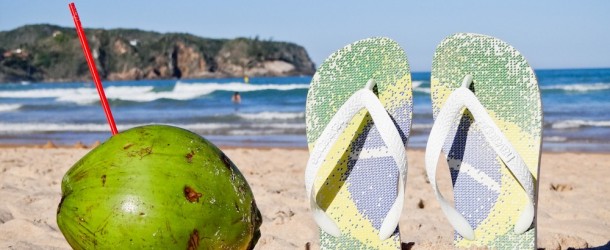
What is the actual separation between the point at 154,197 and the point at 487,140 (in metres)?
1.27

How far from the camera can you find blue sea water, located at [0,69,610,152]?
9.35m

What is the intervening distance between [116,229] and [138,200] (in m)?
0.09

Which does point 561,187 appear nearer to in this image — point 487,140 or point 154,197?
point 487,140

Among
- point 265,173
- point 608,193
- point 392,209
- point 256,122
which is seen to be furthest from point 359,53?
point 256,122

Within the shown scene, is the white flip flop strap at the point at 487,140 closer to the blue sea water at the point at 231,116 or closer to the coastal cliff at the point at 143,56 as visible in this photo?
the blue sea water at the point at 231,116

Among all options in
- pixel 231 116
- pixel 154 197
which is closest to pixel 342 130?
pixel 154 197

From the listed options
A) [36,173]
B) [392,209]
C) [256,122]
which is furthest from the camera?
[256,122]

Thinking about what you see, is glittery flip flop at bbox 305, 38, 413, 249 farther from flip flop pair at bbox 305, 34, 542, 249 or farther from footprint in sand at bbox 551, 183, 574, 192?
footprint in sand at bbox 551, 183, 574, 192

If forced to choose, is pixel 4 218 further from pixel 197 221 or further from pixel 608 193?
pixel 608 193

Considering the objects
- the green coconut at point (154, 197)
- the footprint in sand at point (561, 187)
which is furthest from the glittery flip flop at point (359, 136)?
the footprint in sand at point (561, 187)

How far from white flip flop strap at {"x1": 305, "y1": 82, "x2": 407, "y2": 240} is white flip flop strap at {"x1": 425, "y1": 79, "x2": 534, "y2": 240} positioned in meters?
0.11

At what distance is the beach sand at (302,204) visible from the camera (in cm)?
329

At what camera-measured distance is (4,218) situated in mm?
3799

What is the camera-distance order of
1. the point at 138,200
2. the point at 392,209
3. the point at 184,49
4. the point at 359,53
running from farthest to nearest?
the point at 184,49 < the point at 359,53 < the point at 392,209 < the point at 138,200
